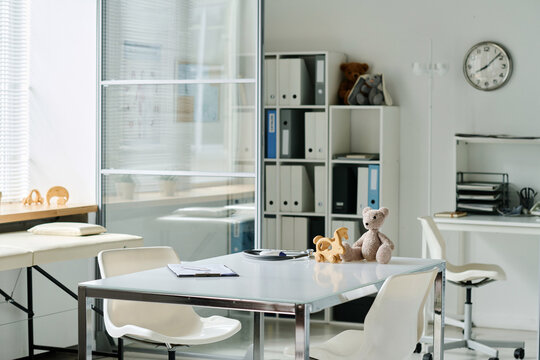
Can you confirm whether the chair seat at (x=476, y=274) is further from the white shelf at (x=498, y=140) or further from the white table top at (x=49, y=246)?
the white table top at (x=49, y=246)

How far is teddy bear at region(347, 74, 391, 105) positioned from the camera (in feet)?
18.9

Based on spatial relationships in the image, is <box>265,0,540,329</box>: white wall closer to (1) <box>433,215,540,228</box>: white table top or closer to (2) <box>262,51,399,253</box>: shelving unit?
(2) <box>262,51,399,253</box>: shelving unit

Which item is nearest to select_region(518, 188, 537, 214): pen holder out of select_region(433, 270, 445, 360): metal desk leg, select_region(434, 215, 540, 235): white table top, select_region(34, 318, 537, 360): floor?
select_region(434, 215, 540, 235): white table top

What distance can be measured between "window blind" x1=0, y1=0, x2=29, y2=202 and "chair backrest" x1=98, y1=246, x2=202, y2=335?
1887 millimetres

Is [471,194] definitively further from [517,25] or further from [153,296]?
[153,296]

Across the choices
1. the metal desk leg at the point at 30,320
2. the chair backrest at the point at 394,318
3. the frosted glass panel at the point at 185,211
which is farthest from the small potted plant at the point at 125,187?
the chair backrest at the point at 394,318

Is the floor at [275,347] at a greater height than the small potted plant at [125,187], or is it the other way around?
the small potted plant at [125,187]

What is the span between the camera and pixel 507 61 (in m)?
5.64

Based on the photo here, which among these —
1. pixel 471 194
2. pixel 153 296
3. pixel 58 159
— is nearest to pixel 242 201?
pixel 58 159

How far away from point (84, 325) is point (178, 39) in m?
2.45

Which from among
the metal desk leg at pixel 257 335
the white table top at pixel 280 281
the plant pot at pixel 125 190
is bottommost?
the metal desk leg at pixel 257 335

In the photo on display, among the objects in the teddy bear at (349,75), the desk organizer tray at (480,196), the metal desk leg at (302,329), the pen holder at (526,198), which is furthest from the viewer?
the teddy bear at (349,75)

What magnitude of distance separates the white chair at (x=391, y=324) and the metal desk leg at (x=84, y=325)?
0.69m

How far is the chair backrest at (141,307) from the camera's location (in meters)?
3.33
